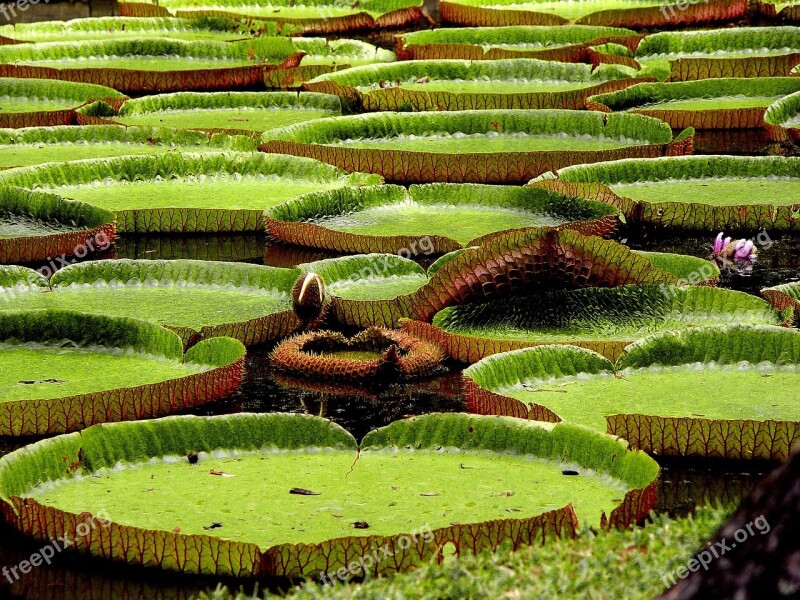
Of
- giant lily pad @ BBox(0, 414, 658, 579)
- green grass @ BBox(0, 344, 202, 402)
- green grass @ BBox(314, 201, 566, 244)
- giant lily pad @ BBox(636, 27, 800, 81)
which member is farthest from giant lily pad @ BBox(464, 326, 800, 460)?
giant lily pad @ BBox(636, 27, 800, 81)

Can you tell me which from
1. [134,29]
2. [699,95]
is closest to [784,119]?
[699,95]

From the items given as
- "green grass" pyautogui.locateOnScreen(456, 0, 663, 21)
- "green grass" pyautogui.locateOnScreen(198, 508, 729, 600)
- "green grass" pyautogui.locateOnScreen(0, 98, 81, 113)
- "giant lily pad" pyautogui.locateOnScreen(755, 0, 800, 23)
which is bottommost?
"green grass" pyautogui.locateOnScreen(0, 98, 81, 113)

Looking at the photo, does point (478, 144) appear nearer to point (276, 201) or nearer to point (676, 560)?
point (276, 201)

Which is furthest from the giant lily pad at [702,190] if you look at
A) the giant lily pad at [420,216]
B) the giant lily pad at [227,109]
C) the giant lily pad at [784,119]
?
the giant lily pad at [227,109]

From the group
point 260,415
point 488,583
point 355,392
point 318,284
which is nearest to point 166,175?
point 318,284

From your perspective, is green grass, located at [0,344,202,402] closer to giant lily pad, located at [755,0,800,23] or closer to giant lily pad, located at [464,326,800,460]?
giant lily pad, located at [464,326,800,460]

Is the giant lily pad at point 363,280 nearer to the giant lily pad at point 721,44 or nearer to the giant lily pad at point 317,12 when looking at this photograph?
the giant lily pad at point 721,44
